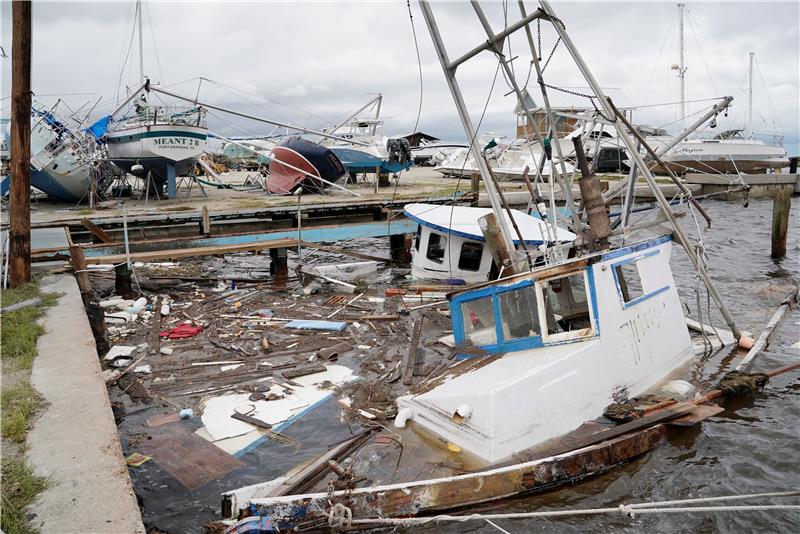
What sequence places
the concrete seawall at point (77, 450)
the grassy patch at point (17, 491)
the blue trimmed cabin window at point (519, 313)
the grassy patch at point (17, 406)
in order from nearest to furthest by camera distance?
the grassy patch at point (17, 491) < the concrete seawall at point (77, 450) < the grassy patch at point (17, 406) < the blue trimmed cabin window at point (519, 313)

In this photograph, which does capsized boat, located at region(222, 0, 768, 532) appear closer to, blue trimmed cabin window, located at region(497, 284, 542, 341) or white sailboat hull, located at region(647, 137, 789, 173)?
blue trimmed cabin window, located at region(497, 284, 542, 341)

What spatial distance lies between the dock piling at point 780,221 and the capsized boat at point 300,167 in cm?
2107

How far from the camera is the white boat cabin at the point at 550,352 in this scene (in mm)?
7590

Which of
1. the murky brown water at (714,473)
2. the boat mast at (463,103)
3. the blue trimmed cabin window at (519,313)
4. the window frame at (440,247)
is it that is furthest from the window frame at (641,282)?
the window frame at (440,247)

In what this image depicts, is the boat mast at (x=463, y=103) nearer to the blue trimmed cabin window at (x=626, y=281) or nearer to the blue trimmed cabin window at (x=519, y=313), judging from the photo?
the blue trimmed cabin window at (x=519, y=313)

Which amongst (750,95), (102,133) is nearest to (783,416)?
(102,133)

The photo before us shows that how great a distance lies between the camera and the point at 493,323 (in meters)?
9.22

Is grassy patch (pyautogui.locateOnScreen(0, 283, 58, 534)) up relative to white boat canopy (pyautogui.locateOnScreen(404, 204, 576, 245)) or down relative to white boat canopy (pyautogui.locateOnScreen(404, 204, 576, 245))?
down

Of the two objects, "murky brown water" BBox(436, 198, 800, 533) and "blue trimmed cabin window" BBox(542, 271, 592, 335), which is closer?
"murky brown water" BBox(436, 198, 800, 533)

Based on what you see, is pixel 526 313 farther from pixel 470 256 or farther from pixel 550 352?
pixel 470 256

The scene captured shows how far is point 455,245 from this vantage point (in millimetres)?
17703

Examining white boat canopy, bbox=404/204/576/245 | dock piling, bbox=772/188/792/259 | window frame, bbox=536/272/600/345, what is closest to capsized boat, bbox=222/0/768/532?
window frame, bbox=536/272/600/345

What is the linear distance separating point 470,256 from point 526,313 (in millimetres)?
9002

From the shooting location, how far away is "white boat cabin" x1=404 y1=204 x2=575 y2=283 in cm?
1723
